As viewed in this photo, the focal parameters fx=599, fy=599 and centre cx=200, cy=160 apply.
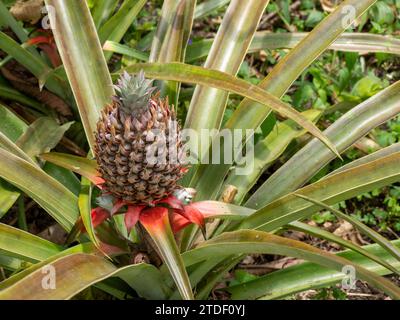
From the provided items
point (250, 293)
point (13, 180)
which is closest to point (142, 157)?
point (13, 180)

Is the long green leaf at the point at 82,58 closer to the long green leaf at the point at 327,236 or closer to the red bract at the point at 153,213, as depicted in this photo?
the red bract at the point at 153,213

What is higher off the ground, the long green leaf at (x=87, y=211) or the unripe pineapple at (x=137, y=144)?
the unripe pineapple at (x=137, y=144)

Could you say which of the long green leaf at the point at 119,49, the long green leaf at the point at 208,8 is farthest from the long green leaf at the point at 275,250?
the long green leaf at the point at 208,8

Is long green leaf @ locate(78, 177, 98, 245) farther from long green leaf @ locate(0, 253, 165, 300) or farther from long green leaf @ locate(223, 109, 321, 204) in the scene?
long green leaf @ locate(223, 109, 321, 204)

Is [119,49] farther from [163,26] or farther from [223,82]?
[223,82]

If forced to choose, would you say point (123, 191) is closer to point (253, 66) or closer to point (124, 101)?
point (124, 101)

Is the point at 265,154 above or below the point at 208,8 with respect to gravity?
below

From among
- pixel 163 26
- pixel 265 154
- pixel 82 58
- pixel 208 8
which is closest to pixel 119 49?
pixel 163 26
